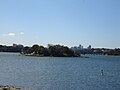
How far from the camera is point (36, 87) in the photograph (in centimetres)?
5175

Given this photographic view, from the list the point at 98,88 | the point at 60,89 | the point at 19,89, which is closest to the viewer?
the point at 19,89

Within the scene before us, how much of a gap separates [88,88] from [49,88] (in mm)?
7747

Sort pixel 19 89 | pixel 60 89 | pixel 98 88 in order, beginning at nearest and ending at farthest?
1. pixel 19 89
2. pixel 60 89
3. pixel 98 88

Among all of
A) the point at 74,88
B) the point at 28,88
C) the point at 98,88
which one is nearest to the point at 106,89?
the point at 98,88

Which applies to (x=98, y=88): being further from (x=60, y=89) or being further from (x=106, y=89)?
(x=60, y=89)

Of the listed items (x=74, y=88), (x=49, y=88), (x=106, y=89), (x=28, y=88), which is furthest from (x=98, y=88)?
(x=28, y=88)

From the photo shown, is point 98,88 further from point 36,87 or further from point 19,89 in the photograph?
point 19,89

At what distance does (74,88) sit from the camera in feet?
173

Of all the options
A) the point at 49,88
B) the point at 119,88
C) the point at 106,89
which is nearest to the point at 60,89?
the point at 49,88

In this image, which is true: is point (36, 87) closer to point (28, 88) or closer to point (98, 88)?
point (28, 88)

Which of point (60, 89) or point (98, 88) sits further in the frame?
point (98, 88)

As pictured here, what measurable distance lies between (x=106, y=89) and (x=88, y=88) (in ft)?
11.3

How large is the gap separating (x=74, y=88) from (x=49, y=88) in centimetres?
490

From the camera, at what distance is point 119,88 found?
55000mm
